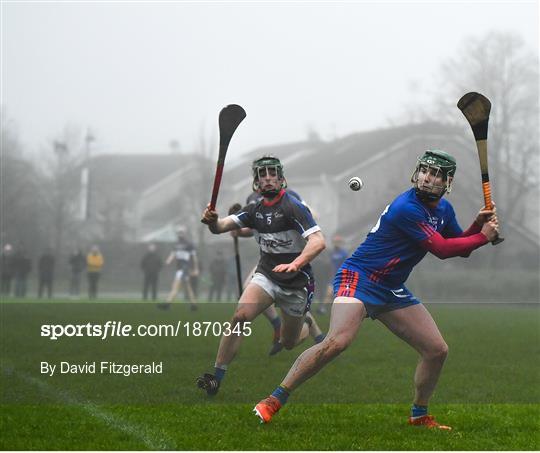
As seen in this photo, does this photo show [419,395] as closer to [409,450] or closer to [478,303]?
[409,450]

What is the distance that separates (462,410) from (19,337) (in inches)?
312

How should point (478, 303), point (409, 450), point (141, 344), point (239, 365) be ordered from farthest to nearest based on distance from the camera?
1. point (478, 303)
2. point (141, 344)
3. point (239, 365)
4. point (409, 450)

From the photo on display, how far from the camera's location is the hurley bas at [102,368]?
1068cm

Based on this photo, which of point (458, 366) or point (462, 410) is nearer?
point (462, 410)

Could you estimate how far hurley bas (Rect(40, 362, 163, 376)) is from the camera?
10.7 meters

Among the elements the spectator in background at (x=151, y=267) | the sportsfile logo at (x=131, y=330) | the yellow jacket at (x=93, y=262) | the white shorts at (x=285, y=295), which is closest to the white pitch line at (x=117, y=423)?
the white shorts at (x=285, y=295)

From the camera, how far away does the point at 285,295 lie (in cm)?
923

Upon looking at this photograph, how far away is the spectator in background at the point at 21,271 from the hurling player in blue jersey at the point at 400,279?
22794mm

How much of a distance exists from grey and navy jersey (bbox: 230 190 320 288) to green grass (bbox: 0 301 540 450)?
113 centimetres

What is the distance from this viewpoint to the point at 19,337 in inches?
571

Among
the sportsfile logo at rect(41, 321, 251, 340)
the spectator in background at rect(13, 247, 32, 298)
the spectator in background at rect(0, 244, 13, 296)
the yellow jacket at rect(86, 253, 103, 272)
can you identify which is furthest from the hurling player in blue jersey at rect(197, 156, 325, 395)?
the spectator in background at rect(0, 244, 13, 296)

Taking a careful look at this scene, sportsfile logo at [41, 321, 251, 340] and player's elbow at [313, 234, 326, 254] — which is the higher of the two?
player's elbow at [313, 234, 326, 254]

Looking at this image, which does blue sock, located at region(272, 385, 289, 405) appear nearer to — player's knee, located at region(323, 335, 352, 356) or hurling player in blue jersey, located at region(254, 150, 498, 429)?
hurling player in blue jersey, located at region(254, 150, 498, 429)

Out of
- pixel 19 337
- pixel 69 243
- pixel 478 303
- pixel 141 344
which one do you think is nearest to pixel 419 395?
pixel 141 344
